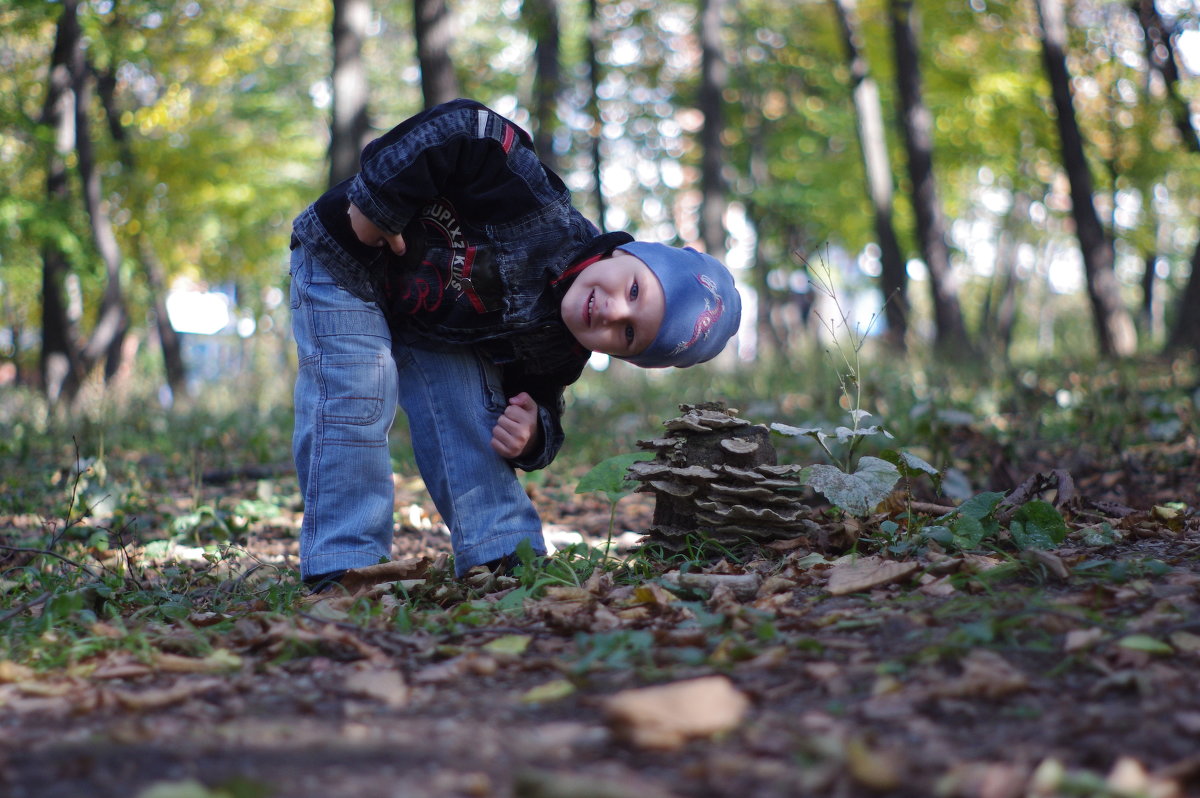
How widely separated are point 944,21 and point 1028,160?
3.73 metres

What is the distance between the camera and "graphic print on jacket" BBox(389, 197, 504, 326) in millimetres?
3039

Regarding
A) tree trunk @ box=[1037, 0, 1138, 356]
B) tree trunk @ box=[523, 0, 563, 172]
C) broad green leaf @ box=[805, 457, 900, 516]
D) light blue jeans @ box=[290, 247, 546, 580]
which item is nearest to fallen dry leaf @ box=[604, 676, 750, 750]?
broad green leaf @ box=[805, 457, 900, 516]

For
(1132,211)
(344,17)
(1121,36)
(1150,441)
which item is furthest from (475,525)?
(1132,211)

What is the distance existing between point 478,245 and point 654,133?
72.4ft

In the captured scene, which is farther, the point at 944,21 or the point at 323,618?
the point at 944,21

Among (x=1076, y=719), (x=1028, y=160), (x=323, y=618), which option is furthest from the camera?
(x=1028, y=160)

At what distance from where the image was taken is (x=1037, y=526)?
2.62 meters

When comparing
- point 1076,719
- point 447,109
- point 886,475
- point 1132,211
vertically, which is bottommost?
point 1076,719

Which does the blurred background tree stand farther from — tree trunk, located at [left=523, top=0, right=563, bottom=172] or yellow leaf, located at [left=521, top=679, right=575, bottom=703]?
yellow leaf, located at [left=521, top=679, right=575, bottom=703]

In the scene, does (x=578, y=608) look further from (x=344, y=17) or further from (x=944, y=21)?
(x=944, y=21)

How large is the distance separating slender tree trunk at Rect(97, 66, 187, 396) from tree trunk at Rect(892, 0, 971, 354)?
32.4 feet

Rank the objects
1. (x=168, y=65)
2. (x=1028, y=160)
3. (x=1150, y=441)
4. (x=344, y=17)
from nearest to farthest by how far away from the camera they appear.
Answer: (x=1150, y=441) → (x=344, y=17) → (x=168, y=65) → (x=1028, y=160)

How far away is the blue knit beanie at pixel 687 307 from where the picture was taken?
9.03 ft

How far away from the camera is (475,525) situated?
3.17 meters
